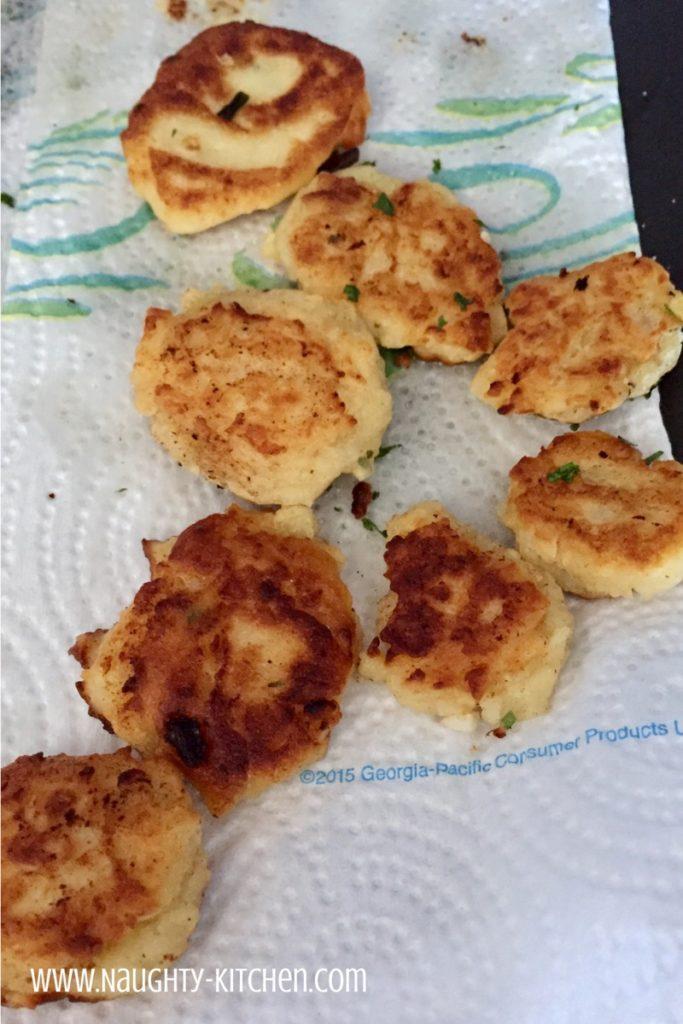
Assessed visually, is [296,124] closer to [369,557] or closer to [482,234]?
[482,234]


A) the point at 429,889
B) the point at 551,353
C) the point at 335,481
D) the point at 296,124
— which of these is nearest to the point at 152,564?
the point at 335,481

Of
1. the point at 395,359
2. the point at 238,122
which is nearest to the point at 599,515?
the point at 395,359

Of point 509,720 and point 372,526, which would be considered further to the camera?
point 372,526

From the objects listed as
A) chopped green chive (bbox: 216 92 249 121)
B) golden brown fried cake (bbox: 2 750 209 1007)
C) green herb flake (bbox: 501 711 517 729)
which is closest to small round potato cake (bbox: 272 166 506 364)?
chopped green chive (bbox: 216 92 249 121)

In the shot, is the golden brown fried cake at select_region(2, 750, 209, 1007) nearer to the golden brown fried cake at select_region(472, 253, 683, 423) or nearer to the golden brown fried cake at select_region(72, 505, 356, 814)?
the golden brown fried cake at select_region(72, 505, 356, 814)

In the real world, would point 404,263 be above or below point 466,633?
above

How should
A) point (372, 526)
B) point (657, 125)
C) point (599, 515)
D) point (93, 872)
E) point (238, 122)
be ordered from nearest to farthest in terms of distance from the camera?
1. point (93, 872)
2. point (599, 515)
3. point (372, 526)
4. point (238, 122)
5. point (657, 125)

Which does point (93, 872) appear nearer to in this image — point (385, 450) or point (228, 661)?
point (228, 661)
